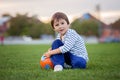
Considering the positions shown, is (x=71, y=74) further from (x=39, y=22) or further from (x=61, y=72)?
(x=39, y=22)

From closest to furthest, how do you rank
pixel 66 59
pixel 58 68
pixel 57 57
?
pixel 58 68 < pixel 57 57 < pixel 66 59

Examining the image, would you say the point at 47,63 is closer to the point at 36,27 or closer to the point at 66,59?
the point at 66,59

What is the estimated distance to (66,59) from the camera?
6.02 meters

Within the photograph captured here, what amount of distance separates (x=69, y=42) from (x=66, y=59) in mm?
343

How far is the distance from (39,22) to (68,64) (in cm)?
4930

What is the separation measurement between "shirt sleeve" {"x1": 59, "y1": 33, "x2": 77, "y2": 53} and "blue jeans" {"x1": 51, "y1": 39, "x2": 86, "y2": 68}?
0.11m

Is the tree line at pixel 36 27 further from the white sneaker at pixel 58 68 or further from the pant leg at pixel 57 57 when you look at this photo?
the white sneaker at pixel 58 68

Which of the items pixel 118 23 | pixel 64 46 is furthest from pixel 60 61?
pixel 118 23

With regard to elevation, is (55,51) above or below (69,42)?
below

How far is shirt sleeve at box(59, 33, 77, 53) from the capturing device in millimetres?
5699

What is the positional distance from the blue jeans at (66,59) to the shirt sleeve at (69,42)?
4.4 inches

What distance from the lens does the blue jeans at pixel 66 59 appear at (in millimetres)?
5758

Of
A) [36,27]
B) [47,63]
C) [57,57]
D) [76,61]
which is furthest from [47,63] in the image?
[36,27]

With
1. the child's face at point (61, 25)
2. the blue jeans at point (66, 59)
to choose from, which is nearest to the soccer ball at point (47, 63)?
the blue jeans at point (66, 59)
